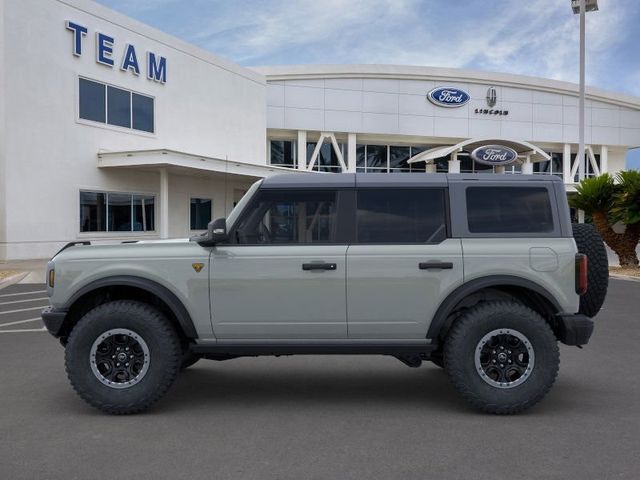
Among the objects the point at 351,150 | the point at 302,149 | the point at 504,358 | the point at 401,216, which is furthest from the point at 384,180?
the point at 351,150

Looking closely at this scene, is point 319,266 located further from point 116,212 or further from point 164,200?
point 116,212

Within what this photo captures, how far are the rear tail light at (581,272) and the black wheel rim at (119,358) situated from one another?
3510 mm

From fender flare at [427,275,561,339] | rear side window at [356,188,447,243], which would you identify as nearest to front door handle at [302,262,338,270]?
rear side window at [356,188,447,243]

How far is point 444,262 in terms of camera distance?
4.93 m

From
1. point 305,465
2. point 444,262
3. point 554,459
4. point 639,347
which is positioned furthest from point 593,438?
point 639,347

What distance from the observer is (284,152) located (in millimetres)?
40594

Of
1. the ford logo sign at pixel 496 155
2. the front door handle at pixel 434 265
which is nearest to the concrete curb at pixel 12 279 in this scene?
the front door handle at pixel 434 265

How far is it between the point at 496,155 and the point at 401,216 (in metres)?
33.7

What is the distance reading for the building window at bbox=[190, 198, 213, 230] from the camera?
96.6 ft

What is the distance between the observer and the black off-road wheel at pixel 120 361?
4922 mm

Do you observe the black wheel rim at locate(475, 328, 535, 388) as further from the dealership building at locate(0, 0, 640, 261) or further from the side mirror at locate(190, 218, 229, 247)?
the dealership building at locate(0, 0, 640, 261)

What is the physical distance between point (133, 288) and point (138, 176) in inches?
837

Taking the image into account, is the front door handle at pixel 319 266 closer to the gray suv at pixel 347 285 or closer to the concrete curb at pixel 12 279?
the gray suv at pixel 347 285

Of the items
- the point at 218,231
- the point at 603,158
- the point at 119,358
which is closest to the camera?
the point at 218,231
